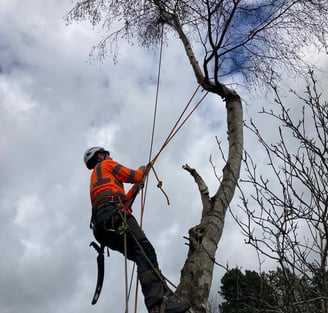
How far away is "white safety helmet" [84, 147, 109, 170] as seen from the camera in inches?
154

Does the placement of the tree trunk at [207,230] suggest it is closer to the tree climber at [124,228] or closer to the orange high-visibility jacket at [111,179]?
the tree climber at [124,228]

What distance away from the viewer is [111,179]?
11.5 feet

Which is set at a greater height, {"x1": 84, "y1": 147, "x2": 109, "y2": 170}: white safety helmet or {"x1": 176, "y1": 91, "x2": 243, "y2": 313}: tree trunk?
{"x1": 84, "y1": 147, "x2": 109, "y2": 170}: white safety helmet

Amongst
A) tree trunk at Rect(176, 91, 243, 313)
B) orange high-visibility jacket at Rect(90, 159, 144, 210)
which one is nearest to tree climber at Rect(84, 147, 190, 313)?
orange high-visibility jacket at Rect(90, 159, 144, 210)

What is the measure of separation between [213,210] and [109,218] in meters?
0.77

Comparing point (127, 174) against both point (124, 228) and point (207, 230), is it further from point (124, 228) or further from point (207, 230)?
point (207, 230)

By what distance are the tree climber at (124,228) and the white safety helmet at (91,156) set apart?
→ 17cm

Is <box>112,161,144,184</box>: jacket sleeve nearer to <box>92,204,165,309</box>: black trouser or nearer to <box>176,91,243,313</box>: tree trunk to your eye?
<box>92,204,165,309</box>: black trouser

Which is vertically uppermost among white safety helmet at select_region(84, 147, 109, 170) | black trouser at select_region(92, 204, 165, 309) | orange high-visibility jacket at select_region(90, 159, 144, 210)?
white safety helmet at select_region(84, 147, 109, 170)

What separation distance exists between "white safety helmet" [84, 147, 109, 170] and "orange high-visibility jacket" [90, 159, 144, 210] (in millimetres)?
329

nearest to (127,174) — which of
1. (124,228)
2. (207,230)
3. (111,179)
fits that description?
(111,179)

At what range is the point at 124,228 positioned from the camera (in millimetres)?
3133

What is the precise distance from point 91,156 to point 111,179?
0.48m

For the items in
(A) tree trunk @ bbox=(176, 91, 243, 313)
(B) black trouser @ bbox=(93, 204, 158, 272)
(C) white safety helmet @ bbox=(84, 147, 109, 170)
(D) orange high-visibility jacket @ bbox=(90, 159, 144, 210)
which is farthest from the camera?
(C) white safety helmet @ bbox=(84, 147, 109, 170)
